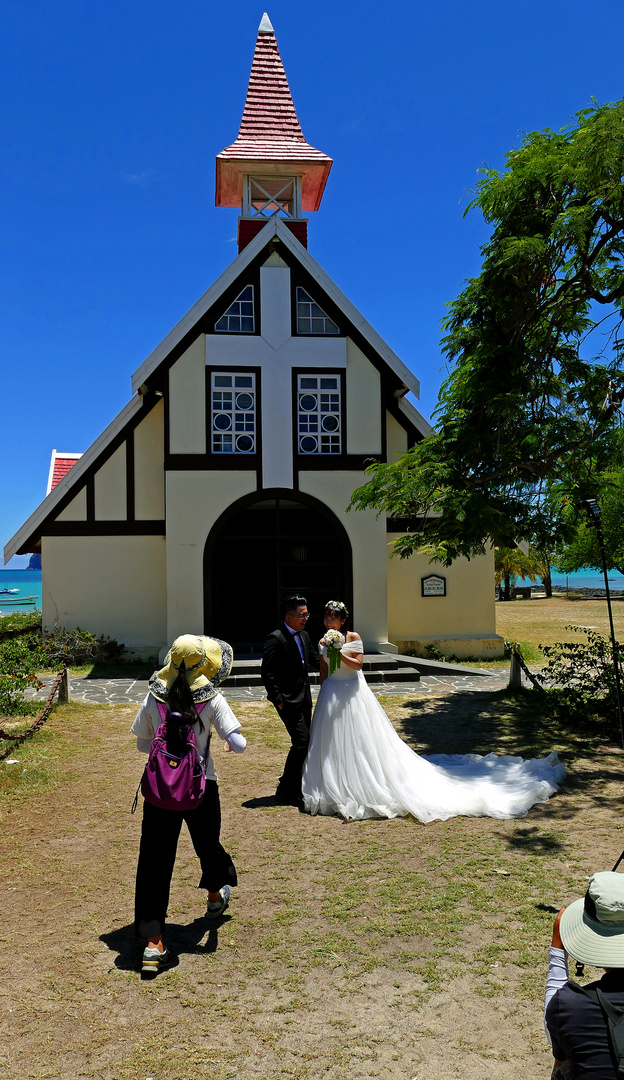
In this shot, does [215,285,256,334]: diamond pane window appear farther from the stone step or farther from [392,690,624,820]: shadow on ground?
[392,690,624,820]: shadow on ground

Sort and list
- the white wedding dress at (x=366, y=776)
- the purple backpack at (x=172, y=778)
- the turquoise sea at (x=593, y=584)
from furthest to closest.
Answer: the turquoise sea at (x=593, y=584) → the white wedding dress at (x=366, y=776) → the purple backpack at (x=172, y=778)

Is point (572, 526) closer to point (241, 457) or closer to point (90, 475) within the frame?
point (241, 457)

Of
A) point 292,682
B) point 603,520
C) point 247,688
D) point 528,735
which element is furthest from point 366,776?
point 247,688

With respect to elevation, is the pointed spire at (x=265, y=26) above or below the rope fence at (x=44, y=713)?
above

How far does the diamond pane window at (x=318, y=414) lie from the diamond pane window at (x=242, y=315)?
1.63m

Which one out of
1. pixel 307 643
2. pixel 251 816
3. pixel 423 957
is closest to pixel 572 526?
pixel 307 643

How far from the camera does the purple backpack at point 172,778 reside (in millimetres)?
4402

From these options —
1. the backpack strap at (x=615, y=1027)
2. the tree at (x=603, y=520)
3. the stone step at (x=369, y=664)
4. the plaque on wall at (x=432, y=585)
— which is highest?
the tree at (x=603, y=520)

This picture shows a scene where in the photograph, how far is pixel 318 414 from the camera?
16750 millimetres

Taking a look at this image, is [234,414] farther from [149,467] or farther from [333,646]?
[333,646]

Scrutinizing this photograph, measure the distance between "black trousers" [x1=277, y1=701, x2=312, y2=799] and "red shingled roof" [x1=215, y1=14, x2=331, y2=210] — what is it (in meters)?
15.5

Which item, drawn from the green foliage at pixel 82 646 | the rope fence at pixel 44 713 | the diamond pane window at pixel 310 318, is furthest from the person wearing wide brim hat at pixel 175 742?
the diamond pane window at pixel 310 318

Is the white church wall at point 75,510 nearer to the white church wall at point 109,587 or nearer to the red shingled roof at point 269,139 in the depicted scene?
the white church wall at point 109,587

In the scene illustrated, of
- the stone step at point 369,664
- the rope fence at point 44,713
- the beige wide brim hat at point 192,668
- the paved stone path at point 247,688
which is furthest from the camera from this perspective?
the stone step at point 369,664
